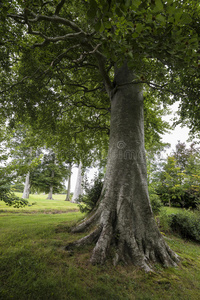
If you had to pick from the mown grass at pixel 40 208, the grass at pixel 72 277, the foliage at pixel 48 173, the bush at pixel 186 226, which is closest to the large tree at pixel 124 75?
the grass at pixel 72 277

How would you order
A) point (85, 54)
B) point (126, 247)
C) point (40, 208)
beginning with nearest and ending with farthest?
point (126, 247) < point (85, 54) < point (40, 208)

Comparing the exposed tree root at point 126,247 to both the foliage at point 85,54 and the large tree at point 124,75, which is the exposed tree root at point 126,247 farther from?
the foliage at point 85,54

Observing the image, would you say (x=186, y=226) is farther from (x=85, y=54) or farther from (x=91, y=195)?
(x=85, y=54)

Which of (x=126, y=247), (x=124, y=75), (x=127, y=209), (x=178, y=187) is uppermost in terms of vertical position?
(x=124, y=75)

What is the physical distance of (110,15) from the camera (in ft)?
5.56

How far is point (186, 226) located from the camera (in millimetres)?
7742

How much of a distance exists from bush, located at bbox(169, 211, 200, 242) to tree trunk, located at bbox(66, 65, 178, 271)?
171 inches

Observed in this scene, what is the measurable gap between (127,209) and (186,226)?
5654 mm

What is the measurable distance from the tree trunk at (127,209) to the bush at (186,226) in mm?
4355

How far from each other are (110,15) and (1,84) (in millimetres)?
5759

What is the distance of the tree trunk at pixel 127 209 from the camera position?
145 inches

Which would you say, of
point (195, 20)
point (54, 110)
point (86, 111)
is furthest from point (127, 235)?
point (86, 111)

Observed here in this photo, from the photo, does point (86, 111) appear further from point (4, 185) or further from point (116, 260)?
point (116, 260)

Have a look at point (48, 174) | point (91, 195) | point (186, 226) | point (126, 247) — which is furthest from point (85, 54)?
point (48, 174)
